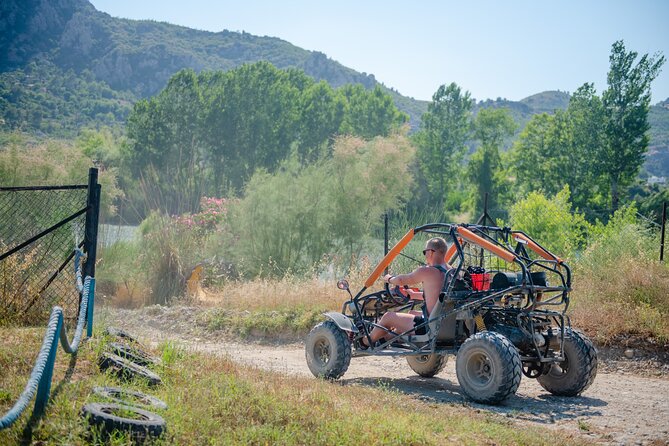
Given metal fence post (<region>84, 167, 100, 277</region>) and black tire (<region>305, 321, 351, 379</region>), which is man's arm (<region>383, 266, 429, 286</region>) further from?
metal fence post (<region>84, 167, 100, 277</region>)

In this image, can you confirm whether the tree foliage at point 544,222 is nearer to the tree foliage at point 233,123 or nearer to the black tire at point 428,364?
the black tire at point 428,364

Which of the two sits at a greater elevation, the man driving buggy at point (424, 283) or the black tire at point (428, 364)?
the man driving buggy at point (424, 283)

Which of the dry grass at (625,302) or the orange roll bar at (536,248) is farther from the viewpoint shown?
the dry grass at (625,302)

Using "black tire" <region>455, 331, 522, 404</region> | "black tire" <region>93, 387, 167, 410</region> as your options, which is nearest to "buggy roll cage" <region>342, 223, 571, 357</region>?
"black tire" <region>455, 331, 522, 404</region>

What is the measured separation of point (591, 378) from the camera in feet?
31.4

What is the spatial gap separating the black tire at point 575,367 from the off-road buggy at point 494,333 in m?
0.01

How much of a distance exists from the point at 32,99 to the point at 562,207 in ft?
261

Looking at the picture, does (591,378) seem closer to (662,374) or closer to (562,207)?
(662,374)

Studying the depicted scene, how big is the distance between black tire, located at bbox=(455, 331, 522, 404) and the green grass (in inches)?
18.1

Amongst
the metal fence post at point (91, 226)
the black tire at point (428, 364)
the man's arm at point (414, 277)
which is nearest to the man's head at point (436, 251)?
the man's arm at point (414, 277)

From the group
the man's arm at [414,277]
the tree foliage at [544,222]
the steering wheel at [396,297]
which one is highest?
the tree foliage at [544,222]

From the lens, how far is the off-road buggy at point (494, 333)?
8.82 metres

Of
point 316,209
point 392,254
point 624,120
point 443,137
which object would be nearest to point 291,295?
point 392,254

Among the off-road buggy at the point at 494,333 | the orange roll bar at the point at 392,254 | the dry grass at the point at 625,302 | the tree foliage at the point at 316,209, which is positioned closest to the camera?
the off-road buggy at the point at 494,333
